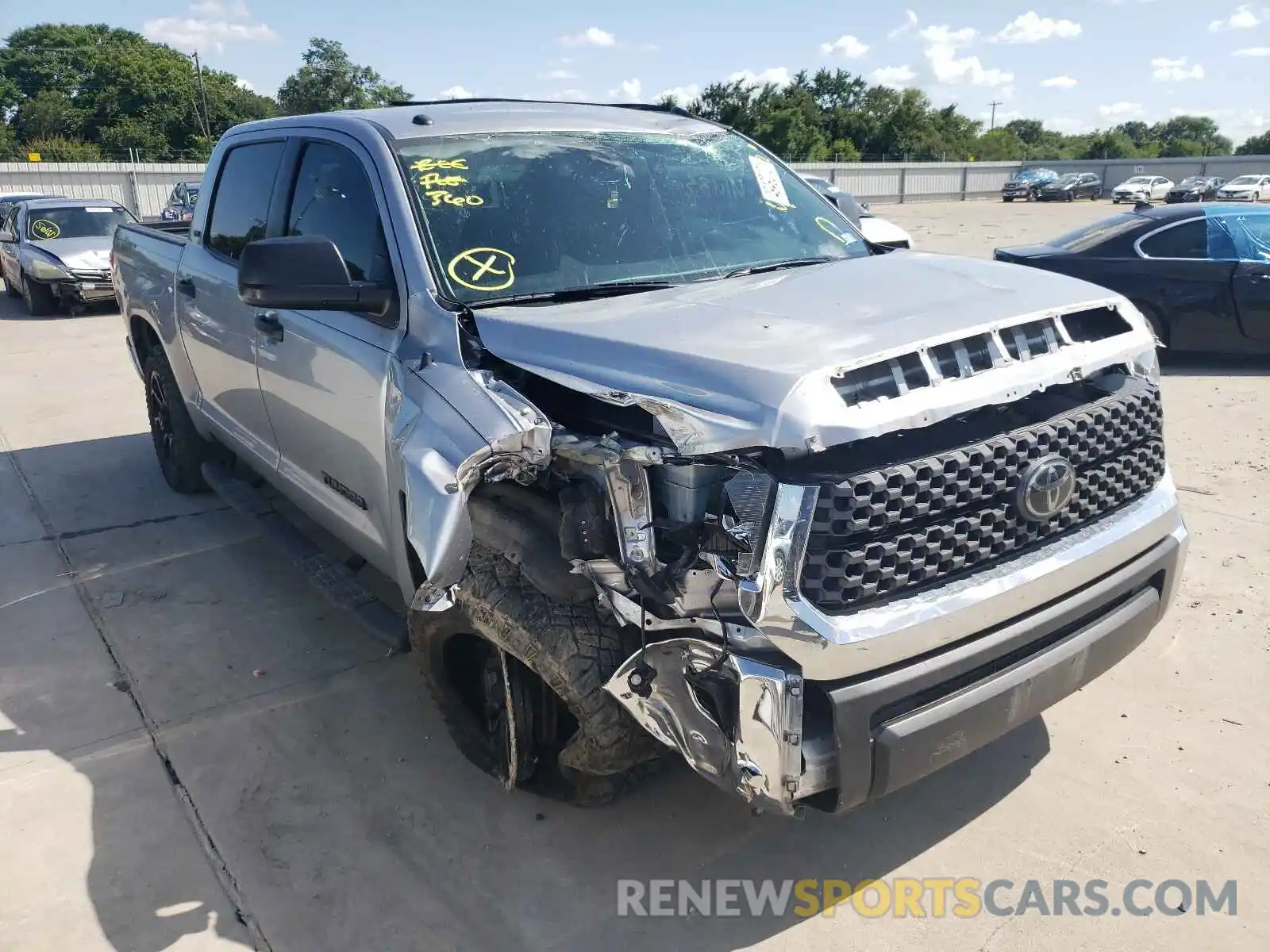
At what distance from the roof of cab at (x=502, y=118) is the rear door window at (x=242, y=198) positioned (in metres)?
0.17

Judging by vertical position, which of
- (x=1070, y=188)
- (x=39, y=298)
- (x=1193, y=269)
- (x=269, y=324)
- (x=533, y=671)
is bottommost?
(x=533, y=671)

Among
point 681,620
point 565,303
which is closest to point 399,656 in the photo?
point 565,303

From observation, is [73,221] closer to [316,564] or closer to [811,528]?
[316,564]

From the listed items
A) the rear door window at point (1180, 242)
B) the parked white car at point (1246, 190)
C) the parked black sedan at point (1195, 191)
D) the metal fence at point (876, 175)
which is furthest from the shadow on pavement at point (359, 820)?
the parked white car at point (1246, 190)

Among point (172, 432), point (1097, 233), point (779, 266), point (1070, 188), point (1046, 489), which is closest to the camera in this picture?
point (1046, 489)

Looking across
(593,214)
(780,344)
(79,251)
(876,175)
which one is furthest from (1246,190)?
(780,344)

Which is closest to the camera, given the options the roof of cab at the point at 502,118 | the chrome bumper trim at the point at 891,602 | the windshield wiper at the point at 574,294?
the chrome bumper trim at the point at 891,602

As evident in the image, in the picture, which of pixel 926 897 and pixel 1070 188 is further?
pixel 1070 188

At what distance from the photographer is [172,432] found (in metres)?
5.97

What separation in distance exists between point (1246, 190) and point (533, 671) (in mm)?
43817

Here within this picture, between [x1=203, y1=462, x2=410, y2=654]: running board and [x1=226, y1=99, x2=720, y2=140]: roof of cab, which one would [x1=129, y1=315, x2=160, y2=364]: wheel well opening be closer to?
[x1=203, y1=462, x2=410, y2=654]: running board

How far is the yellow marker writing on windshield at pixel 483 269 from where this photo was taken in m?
3.10

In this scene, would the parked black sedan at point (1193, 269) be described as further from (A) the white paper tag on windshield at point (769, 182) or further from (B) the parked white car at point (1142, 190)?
(B) the parked white car at point (1142, 190)

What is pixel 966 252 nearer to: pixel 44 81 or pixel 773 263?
pixel 773 263
